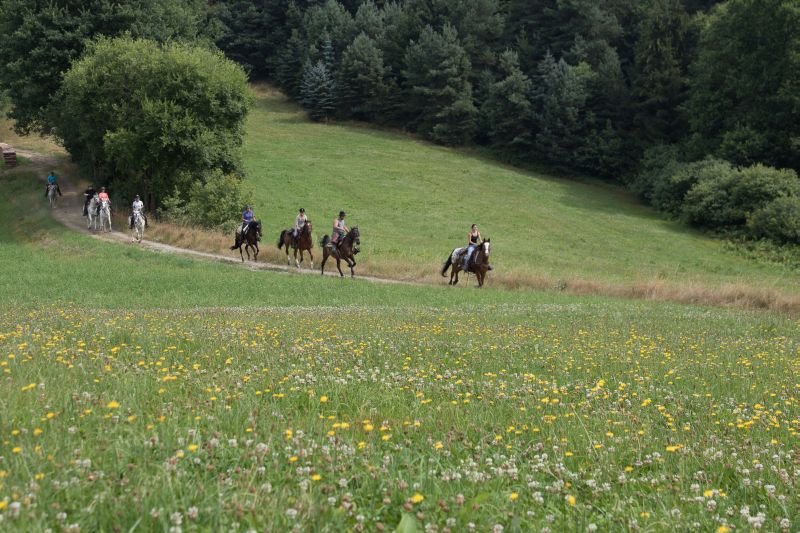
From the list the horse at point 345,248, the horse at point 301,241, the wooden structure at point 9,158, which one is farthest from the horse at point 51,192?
the horse at point 345,248

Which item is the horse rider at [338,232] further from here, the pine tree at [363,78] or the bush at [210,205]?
the pine tree at [363,78]

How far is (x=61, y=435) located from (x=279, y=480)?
4.99ft

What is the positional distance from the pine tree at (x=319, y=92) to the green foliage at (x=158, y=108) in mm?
45562

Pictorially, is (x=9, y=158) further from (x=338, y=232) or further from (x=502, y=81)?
(x=502, y=81)

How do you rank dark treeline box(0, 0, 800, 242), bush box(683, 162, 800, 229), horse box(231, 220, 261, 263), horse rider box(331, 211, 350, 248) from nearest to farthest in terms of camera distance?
horse rider box(331, 211, 350, 248), horse box(231, 220, 261, 263), dark treeline box(0, 0, 800, 242), bush box(683, 162, 800, 229)

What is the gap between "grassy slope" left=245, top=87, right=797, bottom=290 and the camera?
40.6 metres

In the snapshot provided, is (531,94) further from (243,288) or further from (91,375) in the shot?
(91,375)

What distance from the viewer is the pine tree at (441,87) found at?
275 ft

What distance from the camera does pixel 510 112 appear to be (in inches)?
3157

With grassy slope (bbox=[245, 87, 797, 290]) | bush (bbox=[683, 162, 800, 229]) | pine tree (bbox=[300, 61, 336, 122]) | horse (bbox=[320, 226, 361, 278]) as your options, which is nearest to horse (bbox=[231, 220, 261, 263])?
horse (bbox=[320, 226, 361, 278])

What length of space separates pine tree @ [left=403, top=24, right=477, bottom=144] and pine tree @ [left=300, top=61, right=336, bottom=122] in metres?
11.3

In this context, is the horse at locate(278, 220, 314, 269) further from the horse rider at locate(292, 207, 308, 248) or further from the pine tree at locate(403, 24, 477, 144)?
the pine tree at locate(403, 24, 477, 144)

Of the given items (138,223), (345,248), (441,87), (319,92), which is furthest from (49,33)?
(441,87)

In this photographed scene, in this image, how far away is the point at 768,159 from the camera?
59.7m
